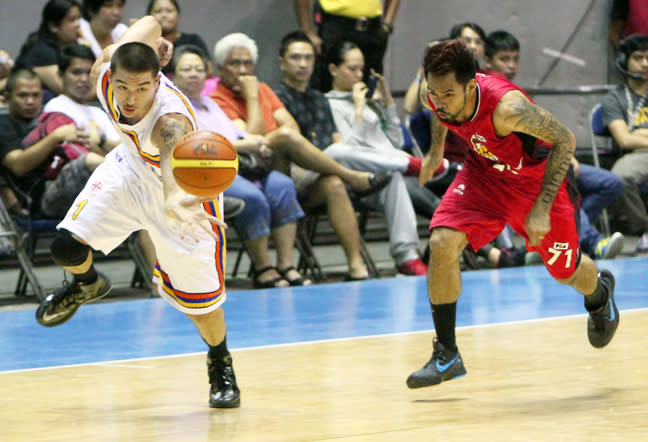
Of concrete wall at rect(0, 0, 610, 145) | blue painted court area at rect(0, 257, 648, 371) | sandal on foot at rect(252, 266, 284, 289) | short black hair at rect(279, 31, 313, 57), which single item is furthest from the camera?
concrete wall at rect(0, 0, 610, 145)

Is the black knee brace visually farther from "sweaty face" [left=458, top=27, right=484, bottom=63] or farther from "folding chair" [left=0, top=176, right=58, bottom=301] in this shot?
"sweaty face" [left=458, top=27, right=484, bottom=63]

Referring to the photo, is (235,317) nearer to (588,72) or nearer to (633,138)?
(633,138)

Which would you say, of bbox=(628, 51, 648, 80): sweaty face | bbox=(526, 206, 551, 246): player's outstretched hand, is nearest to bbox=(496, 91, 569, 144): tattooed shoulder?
bbox=(526, 206, 551, 246): player's outstretched hand

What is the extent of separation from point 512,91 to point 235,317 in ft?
8.76

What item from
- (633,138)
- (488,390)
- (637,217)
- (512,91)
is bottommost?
(637,217)

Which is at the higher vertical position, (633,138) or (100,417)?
(100,417)

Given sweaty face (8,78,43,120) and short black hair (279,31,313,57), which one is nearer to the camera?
sweaty face (8,78,43,120)

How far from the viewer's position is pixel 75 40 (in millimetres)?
8094

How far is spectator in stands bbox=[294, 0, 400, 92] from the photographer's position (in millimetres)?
9109

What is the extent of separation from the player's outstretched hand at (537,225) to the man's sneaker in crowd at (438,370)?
572 mm

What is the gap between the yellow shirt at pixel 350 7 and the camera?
909 centimetres

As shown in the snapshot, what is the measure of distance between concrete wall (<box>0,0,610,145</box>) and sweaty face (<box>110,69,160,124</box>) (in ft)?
18.7

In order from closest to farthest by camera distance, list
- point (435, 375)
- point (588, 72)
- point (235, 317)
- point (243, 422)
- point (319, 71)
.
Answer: point (243, 422), point (435, 375), point (235, 317), point (319, 71), point (588, 72)

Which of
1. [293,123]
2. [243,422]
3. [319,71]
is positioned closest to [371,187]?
[293,123]
